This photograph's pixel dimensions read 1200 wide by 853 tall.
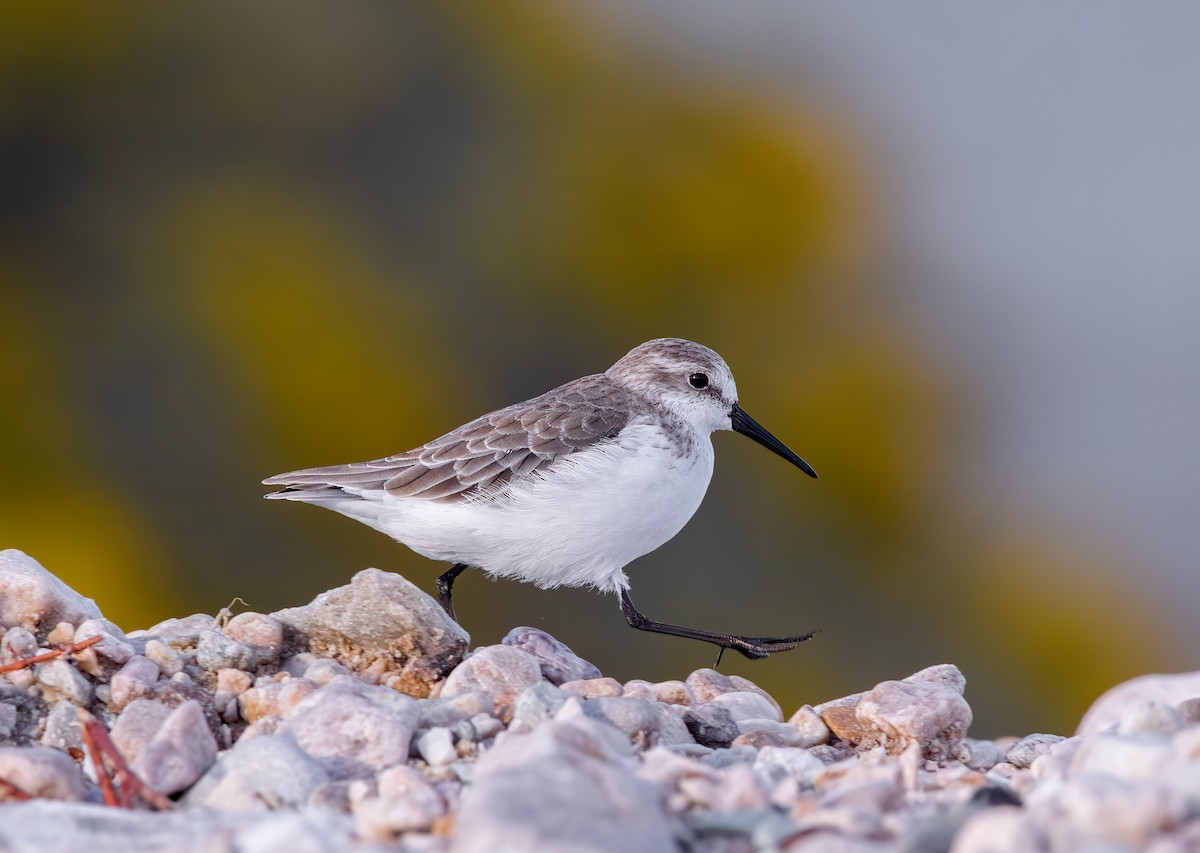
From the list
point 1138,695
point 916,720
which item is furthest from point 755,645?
point 916,720

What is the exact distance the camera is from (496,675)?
9.25 feet

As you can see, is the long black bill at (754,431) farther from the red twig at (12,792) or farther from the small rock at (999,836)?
the small rock at (999,836)

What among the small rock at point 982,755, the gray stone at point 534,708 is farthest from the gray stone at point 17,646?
the small rock at point 982,755

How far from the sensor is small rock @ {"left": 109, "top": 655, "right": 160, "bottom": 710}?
2.64m

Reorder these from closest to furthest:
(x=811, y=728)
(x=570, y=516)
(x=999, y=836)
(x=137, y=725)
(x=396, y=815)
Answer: (x=999, y=836)
(x=396, y=815)
(x=137, y=725)
(x=811, y=728)
(x=570, y=516)

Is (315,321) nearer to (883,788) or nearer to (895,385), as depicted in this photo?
(895,385)

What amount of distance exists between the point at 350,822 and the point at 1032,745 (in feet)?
5.82

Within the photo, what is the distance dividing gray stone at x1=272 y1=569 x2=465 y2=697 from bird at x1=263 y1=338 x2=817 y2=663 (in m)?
0.76

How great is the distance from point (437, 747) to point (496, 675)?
458 mm

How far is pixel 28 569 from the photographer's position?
294 centimetres

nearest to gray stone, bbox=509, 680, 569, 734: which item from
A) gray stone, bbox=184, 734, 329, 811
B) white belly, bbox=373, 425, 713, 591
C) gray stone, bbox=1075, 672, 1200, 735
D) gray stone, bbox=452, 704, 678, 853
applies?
A: gray stone, bbox=184, 734, 329, 811

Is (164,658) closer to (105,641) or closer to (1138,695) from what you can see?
(105,641)

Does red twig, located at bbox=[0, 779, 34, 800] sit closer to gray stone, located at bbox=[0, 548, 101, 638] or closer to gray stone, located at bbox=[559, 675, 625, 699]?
gray stone, located at bbox=[0, 548, 101, 638]

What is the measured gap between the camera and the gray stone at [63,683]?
8.64ft
